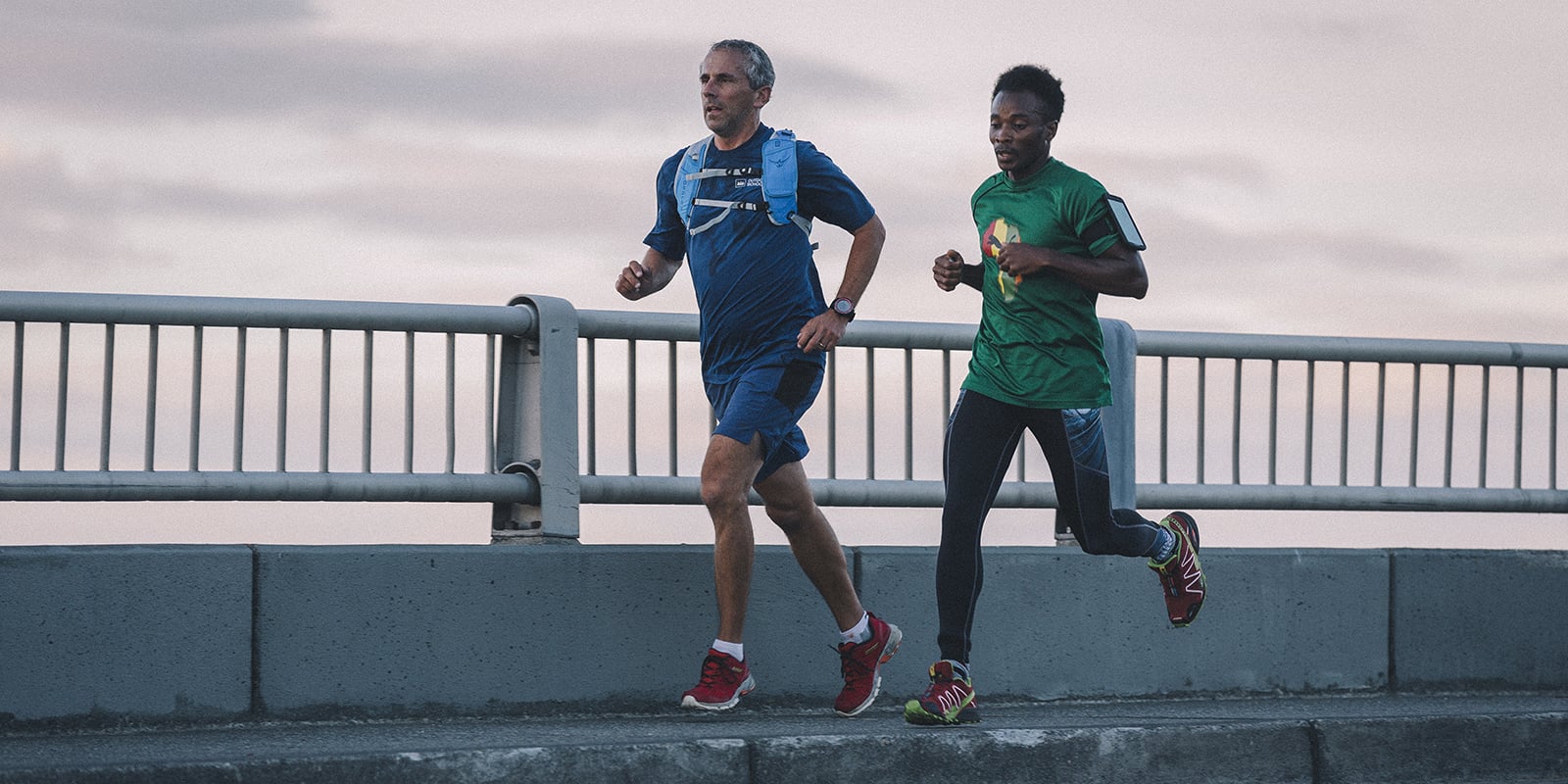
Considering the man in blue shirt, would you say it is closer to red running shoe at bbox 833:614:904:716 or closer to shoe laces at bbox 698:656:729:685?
shoe laces at bbox 698:656:729:685

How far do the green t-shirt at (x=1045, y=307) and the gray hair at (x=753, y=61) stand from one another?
0.82 m

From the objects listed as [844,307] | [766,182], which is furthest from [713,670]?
[766,182]

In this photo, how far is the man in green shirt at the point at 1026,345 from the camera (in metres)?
6.21

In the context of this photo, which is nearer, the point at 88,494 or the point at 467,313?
the point at 88,494

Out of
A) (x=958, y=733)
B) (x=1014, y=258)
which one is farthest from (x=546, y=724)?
(x=1014, y=258)

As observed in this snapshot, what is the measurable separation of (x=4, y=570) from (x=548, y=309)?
6.43ft

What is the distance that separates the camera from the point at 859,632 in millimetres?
6742

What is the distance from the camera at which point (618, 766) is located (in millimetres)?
5891

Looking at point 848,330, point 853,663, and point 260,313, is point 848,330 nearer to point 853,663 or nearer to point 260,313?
point 853,663

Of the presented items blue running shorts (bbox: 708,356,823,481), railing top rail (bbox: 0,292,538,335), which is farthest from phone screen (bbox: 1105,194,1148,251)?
railing top rail (bbox: 0,292,538,335)

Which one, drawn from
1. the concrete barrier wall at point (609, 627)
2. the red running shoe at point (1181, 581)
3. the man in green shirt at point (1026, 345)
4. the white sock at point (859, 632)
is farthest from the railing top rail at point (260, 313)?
the red running shoe at point (1181, 581)

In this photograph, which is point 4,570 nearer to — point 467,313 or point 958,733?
point 467,313

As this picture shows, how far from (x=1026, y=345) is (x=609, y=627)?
1.81 m

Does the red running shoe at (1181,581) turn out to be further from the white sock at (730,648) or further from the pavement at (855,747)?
the white sock at (730,648)
